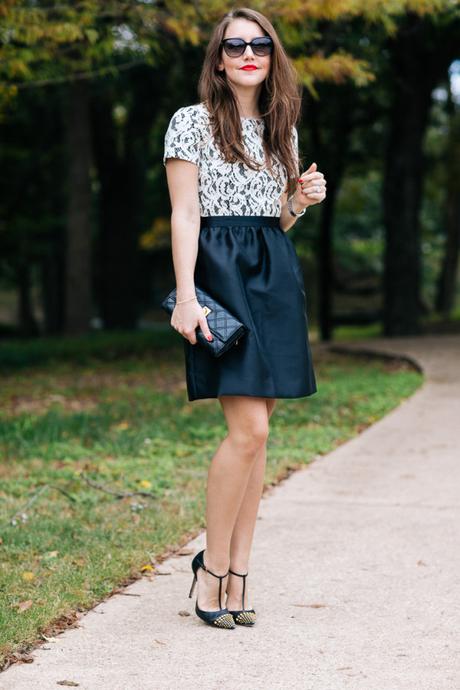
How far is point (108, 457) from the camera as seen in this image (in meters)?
7.05

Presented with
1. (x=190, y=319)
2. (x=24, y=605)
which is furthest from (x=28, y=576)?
(x=190, y=319)

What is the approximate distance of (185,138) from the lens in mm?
3633

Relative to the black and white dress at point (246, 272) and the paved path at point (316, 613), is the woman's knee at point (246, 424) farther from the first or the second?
the paved path at point (316, 613)

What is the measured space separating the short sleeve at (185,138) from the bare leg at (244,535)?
93 cm

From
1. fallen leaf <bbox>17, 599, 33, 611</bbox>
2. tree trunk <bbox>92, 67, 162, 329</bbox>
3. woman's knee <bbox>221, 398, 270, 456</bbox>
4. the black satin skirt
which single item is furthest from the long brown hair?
tree trunk <bbox>92, 67, 162, 329</bbox>

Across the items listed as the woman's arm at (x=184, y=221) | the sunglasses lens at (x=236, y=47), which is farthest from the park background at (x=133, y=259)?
the sunglasses lens at (x=236, y=47)

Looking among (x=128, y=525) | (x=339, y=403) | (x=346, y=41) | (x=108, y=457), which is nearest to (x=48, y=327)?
(x=346, y=41)

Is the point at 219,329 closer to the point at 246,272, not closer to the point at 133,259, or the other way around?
the point at 246,272

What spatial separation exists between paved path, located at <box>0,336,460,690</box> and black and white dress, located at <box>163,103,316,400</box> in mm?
849

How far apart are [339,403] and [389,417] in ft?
3.10

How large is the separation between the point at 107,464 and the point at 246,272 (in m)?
3.25

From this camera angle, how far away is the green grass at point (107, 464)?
13.8 feet

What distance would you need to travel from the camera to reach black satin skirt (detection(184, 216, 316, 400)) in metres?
3.58

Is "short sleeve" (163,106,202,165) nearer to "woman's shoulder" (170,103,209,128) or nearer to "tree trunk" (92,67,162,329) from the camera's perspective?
"woman's shoulder" (170,103,209,128)
